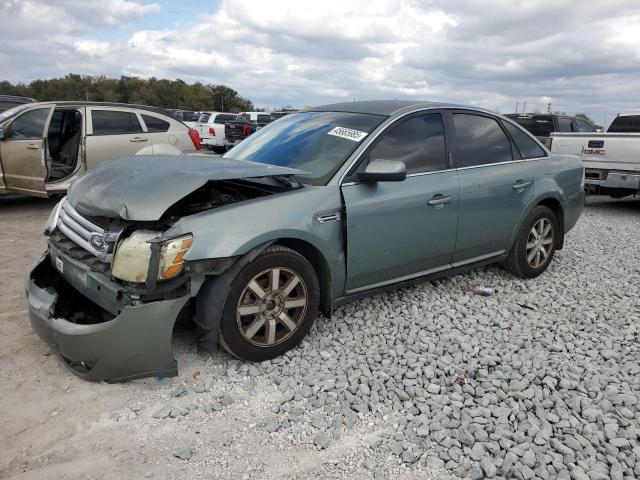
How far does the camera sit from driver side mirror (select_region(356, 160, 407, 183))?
3422mm

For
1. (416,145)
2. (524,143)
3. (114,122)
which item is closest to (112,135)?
(114,122)

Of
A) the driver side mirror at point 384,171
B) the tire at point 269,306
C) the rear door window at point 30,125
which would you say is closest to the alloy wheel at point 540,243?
the driver side mirror at point 384,171

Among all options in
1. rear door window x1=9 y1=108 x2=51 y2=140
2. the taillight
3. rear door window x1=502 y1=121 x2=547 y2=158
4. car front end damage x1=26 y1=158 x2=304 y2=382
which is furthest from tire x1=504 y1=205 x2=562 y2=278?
rear door window x1=9 y1=108 x2=51 y2=140

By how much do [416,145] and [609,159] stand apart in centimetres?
667

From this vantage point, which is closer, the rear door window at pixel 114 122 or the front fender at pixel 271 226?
the front fender at pixel 271 226

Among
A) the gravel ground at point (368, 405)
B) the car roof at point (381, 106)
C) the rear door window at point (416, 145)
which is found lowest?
the gravel ground at point (368, 405)

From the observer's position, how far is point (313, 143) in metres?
3.90

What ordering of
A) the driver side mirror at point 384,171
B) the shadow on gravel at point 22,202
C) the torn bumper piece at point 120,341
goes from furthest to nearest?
the shadow on gravel at point 22,202, the driver side mirror at point 384,171, the torn bumper piece at point 120,341

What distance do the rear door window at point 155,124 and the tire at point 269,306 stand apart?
255 inches

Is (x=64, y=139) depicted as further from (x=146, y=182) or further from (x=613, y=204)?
(x=613, y=204)

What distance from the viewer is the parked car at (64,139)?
24.5 feet

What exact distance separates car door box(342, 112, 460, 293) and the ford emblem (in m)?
1.56

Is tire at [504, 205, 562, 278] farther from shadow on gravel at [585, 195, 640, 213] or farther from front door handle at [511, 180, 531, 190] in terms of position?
shadow on gravel at [585, 195, 640, 213]

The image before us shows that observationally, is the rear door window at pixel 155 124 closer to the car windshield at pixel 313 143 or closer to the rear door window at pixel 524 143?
the car windshield at pixel 313 143
